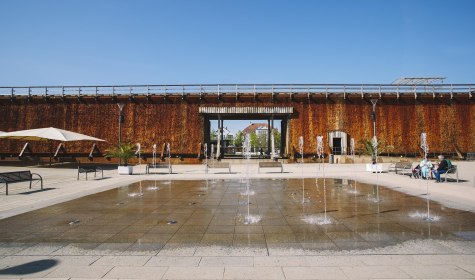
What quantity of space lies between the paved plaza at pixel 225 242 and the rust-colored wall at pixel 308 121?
21781 millimetres

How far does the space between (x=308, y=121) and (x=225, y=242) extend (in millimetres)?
27028

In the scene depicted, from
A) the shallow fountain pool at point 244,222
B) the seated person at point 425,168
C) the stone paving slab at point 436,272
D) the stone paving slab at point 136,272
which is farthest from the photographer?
the seated person at point 425,168

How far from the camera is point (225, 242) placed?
537 cm

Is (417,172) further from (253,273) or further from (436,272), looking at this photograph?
(253,273)

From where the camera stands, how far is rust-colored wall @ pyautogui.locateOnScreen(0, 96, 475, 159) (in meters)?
30.9

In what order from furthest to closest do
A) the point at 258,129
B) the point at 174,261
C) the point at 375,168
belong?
the point at 258,129 < the point at 375,168 < the point at 174,261

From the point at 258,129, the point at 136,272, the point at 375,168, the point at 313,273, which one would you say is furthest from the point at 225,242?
the point at 258,129

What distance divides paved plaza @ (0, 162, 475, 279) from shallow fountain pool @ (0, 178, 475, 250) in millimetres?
22

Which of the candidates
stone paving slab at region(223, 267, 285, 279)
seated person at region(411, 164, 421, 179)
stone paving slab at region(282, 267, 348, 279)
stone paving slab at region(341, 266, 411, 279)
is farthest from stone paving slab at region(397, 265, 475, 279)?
seated person at region(411, 164, 421, 179)

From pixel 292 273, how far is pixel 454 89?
115 feet

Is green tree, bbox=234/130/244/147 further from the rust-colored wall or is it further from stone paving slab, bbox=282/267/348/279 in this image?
stone paving slab, bbox=282/267/348/279

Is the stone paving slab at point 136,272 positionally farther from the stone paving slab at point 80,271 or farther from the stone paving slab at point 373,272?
the stone paving slab at point 373,272

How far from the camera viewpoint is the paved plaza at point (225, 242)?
4074 mm

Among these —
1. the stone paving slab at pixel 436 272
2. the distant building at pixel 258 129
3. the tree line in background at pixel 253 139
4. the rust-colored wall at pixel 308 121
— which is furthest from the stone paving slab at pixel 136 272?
the distant building at pixel 258 129
